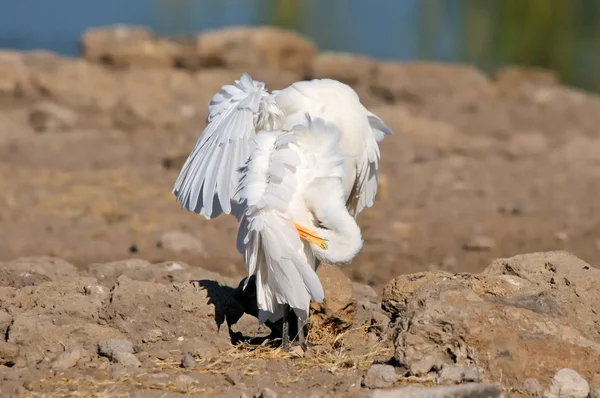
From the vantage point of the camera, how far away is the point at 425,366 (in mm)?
5426

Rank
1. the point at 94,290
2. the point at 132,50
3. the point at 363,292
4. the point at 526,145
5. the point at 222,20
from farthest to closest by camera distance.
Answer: the point at 222,20 < the point at 132,50 < the point at 526,145 < the point at 363,292 < the point at 94,290

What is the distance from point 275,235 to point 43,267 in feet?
8.53

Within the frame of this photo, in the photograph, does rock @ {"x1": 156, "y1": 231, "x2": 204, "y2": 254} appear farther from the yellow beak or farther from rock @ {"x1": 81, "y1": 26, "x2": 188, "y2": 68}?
rock @ {"x1": 81, "y1": 26, "x2": 188, "y2": 68}

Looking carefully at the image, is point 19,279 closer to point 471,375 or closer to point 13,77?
point 471,375

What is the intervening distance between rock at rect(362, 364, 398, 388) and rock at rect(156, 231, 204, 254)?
4.96 meters

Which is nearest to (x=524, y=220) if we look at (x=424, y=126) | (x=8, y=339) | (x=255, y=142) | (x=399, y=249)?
(x=399, y=249)

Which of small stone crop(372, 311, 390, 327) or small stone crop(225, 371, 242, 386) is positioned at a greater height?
small stone crop(225, 371, 242, 386)

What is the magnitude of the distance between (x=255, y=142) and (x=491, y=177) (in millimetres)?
7763

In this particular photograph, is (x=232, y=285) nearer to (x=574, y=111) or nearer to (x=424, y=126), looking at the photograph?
(x=424, y=126)

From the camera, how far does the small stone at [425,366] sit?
17.7 ft

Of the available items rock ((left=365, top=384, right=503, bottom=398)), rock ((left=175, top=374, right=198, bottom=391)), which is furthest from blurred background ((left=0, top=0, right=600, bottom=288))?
rock ((left=365, top=384, right=503, bottom=398))

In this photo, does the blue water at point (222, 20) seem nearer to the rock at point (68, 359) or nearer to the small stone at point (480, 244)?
the small stone at point (480, 244)

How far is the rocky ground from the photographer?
18.1 ft

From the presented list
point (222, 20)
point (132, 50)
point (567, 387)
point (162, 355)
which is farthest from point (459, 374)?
point (222, 20)
